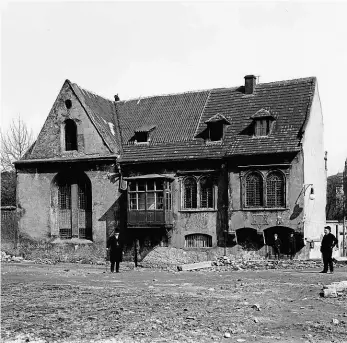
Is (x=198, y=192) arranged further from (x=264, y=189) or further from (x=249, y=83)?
(x=249, y=83)

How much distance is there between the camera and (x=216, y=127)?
32.3m

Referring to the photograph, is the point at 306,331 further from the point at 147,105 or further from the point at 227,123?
the point at 147,105

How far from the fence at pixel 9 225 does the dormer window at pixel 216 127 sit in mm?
13490

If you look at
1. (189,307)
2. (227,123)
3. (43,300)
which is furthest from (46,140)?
(189,307)

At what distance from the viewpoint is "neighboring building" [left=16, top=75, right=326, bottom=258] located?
3016 cm

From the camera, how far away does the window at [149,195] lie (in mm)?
31766

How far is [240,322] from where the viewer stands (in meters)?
12.6

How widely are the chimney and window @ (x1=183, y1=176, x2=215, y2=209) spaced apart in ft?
19.8

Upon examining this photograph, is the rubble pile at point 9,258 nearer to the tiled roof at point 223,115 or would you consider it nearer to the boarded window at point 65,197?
the boarded window at point 65,197

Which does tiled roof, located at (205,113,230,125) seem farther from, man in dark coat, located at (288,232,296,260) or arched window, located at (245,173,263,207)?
man in dark coat, located at (288,232,296,260)

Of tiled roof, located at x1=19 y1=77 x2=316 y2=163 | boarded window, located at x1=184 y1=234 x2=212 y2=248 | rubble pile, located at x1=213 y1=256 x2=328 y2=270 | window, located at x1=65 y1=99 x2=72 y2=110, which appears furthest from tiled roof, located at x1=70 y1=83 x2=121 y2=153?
rubble pile, located at x1=213 y1=256 x2=328 y2=270

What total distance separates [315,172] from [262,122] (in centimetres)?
449

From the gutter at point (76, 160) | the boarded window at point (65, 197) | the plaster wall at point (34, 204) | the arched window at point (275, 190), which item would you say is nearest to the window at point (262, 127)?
the arched window at point (275, 190)

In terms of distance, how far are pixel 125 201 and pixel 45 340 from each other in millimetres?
22078
